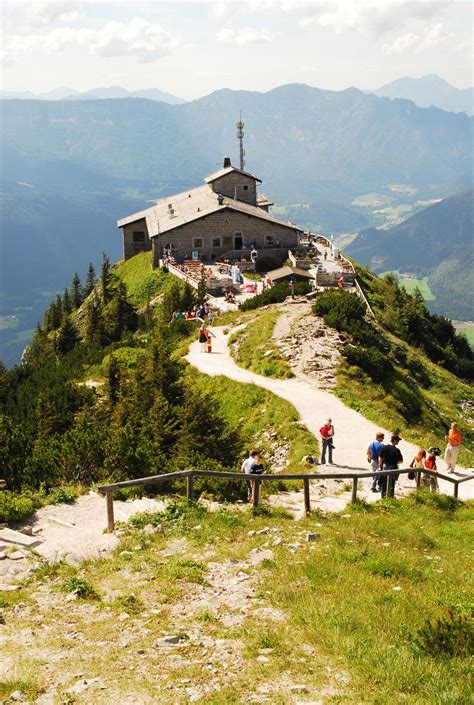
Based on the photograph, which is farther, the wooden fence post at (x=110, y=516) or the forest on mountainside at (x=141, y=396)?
the forest on mountainside at (x=141, y=396)

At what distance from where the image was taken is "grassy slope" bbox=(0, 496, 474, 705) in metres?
9.05

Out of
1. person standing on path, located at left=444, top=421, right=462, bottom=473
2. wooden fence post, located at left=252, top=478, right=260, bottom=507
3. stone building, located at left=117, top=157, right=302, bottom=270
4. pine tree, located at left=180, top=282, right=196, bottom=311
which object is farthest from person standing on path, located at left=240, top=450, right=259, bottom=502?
stone building, located at left=117, top=157, right=302, bottom=270

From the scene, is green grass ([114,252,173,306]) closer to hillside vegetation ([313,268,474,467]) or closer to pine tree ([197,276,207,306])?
pine tree ([197,276,207,306])

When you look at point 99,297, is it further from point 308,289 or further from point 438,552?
point 438,552

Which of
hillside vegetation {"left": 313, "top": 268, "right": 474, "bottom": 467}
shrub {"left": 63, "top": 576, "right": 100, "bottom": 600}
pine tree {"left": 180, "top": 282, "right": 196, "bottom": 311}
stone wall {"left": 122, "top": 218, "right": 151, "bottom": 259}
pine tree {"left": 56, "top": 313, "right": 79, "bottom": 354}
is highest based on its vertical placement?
stone wall {"left": 122, "top": 218, "right": 151, "bottom": 259}

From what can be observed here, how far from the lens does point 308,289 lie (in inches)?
2028

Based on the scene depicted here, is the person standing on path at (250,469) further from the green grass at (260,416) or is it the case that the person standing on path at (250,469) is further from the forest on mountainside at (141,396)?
the green grass at (260,416)

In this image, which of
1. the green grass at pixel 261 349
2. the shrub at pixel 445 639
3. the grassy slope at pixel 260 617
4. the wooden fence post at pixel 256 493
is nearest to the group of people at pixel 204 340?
the green grass at pixel 261 349

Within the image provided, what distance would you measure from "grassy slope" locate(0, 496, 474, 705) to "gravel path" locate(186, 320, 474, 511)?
3.66 metres

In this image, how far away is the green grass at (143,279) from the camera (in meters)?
70.7

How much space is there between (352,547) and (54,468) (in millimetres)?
8434

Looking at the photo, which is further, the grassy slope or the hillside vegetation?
the hillside vegetation

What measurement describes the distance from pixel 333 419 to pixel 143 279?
50.1 metres

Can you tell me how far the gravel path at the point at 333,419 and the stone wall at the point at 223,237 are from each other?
127ft
